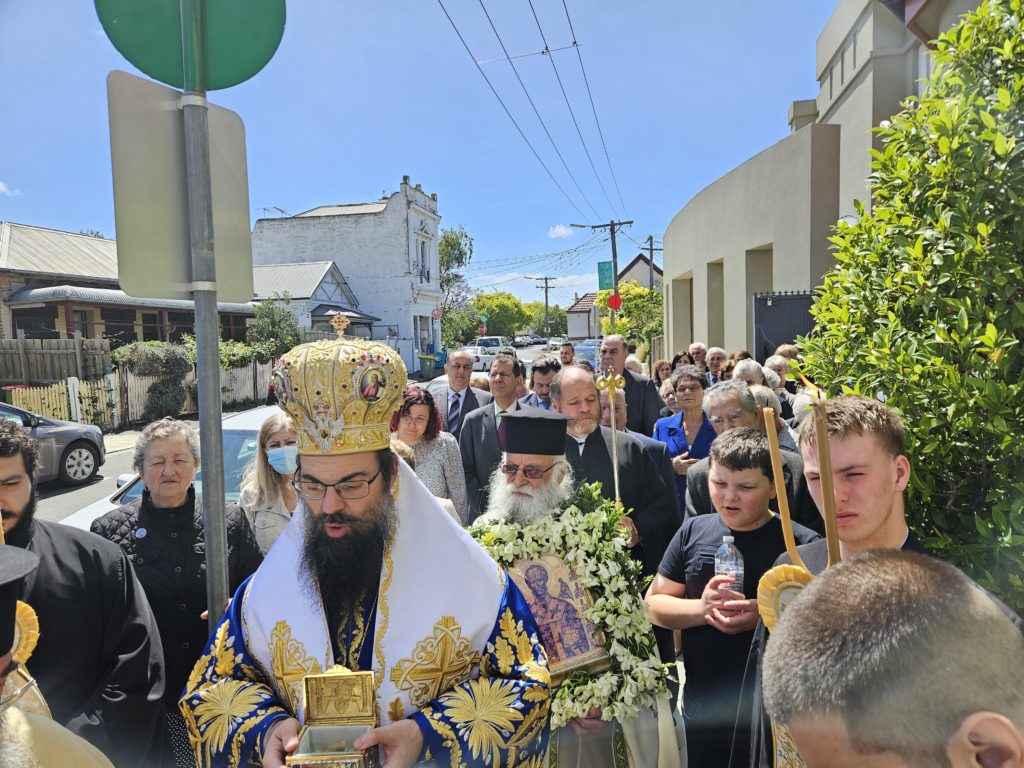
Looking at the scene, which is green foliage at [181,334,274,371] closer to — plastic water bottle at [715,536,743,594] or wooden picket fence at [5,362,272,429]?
wooden picket fence at [5,362,272,429]

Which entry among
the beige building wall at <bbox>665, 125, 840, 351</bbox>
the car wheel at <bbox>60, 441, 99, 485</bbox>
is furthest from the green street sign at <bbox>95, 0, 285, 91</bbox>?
the car wheel at <bbox>60, 441, 99, 485</bbox>

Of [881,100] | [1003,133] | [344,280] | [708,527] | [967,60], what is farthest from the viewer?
[344,280]

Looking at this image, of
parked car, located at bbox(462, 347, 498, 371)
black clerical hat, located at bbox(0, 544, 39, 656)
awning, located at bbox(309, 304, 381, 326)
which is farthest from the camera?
Result: awning, located at bbox(309, 304, 381, 326)

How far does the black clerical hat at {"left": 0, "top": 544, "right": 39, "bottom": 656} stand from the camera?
1.41 metres

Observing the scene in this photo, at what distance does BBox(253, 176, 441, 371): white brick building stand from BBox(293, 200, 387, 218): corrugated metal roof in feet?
2.24

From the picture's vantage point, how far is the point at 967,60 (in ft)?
8.18

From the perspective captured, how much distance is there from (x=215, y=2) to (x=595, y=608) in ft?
8.45

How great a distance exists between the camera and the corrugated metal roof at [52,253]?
2428 cm

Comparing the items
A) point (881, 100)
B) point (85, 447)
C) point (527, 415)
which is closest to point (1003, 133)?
point (527, 415)

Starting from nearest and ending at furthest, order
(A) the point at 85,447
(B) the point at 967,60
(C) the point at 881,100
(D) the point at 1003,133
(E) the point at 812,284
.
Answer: (D) the point at 1003,133 < (B) the point at 967,60 < (C) the point at 881,100 < (A) the point at 85,447 < (E) the point at 812,284

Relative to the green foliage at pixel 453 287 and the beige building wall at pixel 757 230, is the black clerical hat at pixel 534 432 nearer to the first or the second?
the beige building wall at pixel 757 230

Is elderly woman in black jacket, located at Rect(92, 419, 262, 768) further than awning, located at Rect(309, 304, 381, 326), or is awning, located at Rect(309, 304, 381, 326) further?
awning, located at Rect(309, 304, 381, 326)

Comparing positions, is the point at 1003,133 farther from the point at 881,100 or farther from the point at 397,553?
the point at 881,100

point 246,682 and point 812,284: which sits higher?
point 812,284
